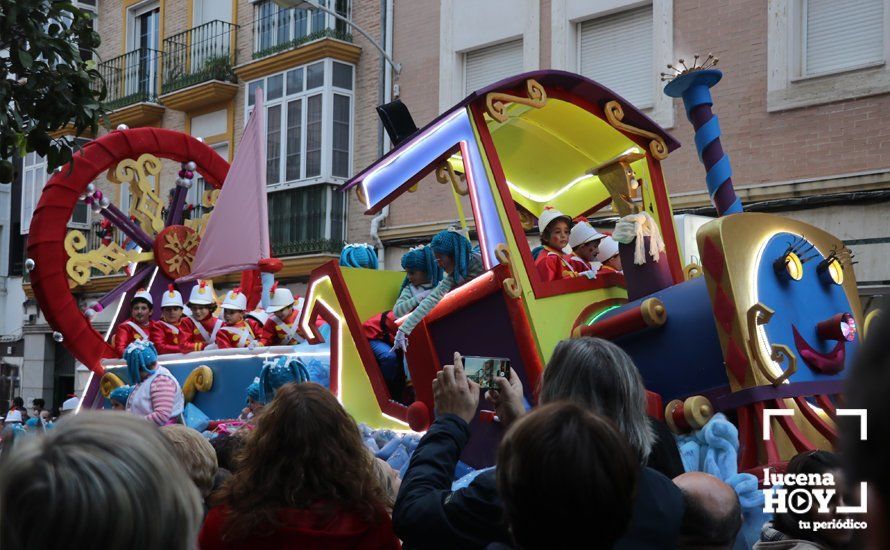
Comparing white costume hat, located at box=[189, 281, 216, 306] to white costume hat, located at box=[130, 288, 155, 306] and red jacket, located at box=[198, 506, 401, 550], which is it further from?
red jacket, located at box=[198, 506, 401, 550]

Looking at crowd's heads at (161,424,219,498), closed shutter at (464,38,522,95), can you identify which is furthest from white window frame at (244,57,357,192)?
crowd's heads at (161,424,219,498)

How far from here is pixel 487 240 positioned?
5828 mm

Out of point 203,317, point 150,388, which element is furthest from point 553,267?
point 203,317

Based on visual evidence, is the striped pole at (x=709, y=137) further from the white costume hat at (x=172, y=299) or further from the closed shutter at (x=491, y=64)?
the closed shutter at (x=491, y=64)

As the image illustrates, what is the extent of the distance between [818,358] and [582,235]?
70.4 inches

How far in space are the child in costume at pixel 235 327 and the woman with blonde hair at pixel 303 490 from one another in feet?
19.2

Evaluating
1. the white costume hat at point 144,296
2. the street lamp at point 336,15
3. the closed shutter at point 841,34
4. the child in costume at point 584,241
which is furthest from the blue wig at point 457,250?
the street lamp at point 336,15

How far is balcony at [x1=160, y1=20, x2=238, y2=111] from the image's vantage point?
19.0 meters

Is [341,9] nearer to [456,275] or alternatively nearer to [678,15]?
[678,15]

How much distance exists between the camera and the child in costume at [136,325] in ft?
30.9

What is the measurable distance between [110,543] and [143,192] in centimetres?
909

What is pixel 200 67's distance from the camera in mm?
19688

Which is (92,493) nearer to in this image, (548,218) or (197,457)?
(197,457)

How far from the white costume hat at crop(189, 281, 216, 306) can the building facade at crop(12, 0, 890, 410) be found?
1.13 m
